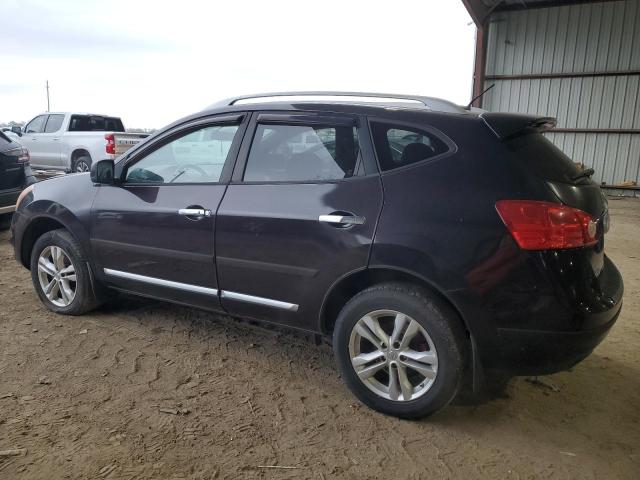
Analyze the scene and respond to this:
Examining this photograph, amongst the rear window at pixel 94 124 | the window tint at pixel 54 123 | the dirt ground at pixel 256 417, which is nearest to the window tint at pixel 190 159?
the dirt ground at pixel 256 417

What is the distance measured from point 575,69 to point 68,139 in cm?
1348

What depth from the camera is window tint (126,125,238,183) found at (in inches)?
131

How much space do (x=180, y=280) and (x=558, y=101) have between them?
13752 mm

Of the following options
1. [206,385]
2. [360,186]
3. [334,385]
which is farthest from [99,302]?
[360,186]

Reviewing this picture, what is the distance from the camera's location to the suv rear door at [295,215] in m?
2.71

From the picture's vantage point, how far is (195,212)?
10.6 ft

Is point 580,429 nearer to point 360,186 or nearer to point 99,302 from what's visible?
point 360,186

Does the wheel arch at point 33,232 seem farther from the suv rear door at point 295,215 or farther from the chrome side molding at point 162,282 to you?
the suv rear door at point 295,215

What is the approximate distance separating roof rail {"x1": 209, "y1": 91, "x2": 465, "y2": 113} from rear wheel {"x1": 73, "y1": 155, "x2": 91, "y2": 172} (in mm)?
10790

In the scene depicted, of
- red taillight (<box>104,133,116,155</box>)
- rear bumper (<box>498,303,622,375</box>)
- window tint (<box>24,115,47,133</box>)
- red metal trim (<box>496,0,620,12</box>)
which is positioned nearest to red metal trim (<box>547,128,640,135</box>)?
red metal trim (<box>496,0,620,12</box>)

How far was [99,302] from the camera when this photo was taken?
4.02 meters

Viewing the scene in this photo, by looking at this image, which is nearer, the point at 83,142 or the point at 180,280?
the point at 180,280

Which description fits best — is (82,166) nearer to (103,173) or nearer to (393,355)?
(103,173)

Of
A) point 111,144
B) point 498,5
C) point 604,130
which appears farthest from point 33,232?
point 604,130
